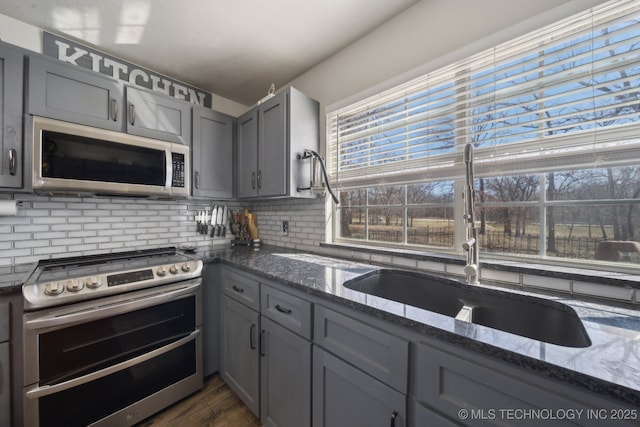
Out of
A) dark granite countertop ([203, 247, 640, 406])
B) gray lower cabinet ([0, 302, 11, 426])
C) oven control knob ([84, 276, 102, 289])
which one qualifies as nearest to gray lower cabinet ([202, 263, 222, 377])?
oven control knob ([84, 276, 102, 289])

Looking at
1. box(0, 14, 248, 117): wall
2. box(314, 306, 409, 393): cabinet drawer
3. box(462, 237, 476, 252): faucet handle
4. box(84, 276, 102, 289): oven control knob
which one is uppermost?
box(0, 14, 248, 117): wall

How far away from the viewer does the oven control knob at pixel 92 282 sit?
1.31m

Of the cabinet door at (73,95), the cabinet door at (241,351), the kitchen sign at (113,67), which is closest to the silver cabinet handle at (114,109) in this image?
the cabinet door at (73,95)

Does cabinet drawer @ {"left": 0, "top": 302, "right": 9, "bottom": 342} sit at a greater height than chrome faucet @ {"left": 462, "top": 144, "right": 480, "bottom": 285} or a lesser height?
lesser

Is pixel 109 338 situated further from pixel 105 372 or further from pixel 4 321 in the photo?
pixel 4 321

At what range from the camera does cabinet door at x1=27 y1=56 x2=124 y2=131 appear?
1425 millimetres

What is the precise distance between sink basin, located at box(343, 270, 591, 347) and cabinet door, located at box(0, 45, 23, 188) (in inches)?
77.9

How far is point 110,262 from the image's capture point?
174 centimetres

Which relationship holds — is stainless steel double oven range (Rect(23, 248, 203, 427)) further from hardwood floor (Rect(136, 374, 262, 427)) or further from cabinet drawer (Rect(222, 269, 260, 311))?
cabinet drawer (Rect(222, 269, 260, 311))

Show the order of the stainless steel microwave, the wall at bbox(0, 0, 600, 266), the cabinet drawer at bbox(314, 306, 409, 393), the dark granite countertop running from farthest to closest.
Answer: the stainless steel microwave < the wall at bbox(0, 0, 600, 266) < the cabinet drawer at bbox(314, 306, 409, 393) < the dark granite countertop

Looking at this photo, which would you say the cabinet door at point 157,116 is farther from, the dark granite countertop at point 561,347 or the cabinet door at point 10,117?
the dark granite countertop at point 561,347

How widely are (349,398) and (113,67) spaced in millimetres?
2840

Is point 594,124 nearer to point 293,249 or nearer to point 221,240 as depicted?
point 293,249

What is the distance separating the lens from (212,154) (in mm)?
2258
